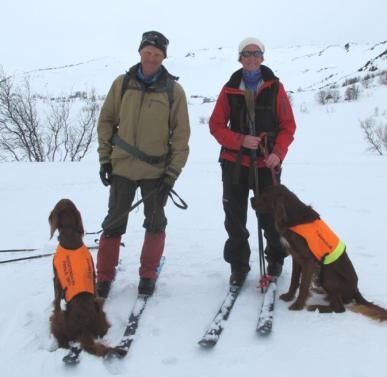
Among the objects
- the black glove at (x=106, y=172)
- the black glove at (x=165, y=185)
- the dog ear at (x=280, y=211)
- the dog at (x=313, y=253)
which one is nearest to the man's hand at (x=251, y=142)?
the dog at (x=313, y=253)

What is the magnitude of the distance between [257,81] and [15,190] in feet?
25.9

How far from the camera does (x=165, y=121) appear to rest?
3.72 m

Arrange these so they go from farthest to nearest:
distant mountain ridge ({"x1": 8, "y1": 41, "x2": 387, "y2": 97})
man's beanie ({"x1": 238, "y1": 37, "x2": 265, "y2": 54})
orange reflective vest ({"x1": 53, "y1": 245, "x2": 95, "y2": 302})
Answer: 1. distant mountain ridge ({"x1": 8, "y1": 41, "x2": 387, "y2": 97})
2. man's beanie ({"x1": 238, "y1": 37, "x2": 265, "y2": 54})
3. orange reflective vest ({"x1": 53, "y1": 245, "x2": 95, "y2": 302})

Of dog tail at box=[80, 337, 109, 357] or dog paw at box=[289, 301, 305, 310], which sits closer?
dog tail at box=[80, 337, 109, 357]

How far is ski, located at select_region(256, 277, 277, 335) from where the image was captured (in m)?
3.19

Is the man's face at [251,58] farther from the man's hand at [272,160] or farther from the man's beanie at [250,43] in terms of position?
the man's hand at [272,160]

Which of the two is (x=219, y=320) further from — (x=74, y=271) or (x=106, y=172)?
(x=106, y=172)

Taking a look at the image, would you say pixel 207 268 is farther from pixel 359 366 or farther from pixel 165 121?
pixel 359 366

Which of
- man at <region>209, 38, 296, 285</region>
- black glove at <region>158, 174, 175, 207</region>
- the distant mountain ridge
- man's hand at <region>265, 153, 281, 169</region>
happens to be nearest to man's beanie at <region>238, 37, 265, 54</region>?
man at <region>209, 38, 296, 285</region>

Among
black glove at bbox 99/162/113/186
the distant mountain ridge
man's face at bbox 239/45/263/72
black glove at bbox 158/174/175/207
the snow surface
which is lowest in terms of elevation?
the snow surface

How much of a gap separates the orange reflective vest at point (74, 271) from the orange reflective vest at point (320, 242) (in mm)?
1662

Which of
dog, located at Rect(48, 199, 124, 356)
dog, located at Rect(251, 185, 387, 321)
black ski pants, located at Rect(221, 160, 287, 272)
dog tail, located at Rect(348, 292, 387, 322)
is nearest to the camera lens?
dog, located at Rect(48, 199, 124, 356)

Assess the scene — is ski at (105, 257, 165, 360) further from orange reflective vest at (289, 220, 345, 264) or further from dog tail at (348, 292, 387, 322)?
dog tail at (348, 292, 387, 322)

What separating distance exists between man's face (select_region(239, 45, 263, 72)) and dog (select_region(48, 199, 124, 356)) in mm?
1918
